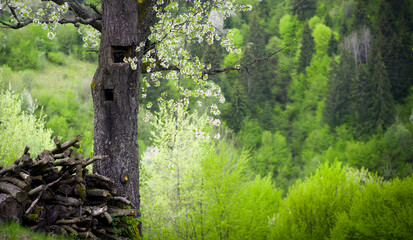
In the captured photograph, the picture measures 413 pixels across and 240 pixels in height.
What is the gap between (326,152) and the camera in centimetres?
6831

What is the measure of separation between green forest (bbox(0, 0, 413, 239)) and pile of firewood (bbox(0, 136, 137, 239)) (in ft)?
12.8

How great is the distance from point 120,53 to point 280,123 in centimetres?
7866

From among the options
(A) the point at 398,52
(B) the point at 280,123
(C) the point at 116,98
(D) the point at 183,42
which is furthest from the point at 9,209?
(B) the point at 280,123

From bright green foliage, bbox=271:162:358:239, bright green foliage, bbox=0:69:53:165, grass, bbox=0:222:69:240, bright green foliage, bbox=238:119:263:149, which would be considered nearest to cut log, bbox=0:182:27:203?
grass, bbox=0:222:69:240

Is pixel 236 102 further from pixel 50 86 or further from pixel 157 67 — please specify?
pixel 157 67

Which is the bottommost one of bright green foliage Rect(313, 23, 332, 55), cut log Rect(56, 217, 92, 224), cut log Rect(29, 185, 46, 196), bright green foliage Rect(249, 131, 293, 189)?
bright green foliage Rect(249, 131, 293, 189)

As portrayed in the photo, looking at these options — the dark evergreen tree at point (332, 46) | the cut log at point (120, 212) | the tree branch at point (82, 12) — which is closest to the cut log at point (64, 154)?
the cut log at point (120, 212)

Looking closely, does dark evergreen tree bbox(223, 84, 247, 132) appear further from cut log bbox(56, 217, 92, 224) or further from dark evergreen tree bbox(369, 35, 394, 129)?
cut log bbox(56, 217, 92, 224)

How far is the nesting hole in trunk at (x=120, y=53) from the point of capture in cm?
695

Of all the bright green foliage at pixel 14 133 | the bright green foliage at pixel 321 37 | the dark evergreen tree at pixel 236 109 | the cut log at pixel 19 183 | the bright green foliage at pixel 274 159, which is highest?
the bright green foliage at pixel 321 37

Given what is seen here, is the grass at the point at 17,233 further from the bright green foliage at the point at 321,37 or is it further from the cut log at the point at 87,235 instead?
the bright green foliage at the point at 321,37

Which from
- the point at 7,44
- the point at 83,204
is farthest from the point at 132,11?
the point at 7,44

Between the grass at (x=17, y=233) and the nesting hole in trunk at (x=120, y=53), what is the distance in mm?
3212

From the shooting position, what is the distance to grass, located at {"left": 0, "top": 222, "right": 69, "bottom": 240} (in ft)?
15.9
